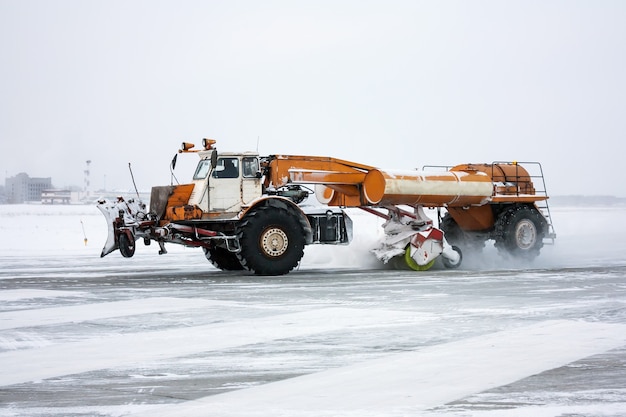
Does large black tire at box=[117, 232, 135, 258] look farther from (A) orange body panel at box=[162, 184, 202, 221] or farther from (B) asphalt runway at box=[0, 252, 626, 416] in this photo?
(B) asphalt runway at box=[0, 252, 626, 416]

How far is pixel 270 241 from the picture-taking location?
18812 mm

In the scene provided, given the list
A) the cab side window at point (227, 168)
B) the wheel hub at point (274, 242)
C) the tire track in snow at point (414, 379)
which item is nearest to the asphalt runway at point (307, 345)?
the tire track in snow at point (414, 379)

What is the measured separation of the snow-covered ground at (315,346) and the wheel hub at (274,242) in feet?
3.97

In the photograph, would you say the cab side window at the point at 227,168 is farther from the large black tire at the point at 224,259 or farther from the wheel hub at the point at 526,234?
the wheel hub at the point at 526,234

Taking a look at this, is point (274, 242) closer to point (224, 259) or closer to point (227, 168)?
point (227, 168)

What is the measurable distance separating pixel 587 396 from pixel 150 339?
485 cm

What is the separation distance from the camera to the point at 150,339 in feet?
32.2

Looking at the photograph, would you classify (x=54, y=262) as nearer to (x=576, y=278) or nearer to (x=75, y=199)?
(x=576, y=278)

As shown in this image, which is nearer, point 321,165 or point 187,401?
point 187,401

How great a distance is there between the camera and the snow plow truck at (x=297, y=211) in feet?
61.9

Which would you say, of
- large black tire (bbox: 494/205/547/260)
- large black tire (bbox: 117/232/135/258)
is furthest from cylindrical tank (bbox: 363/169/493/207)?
large black tire (bbox: 117/232/135/258)

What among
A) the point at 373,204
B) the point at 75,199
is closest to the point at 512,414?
the point at 373,204

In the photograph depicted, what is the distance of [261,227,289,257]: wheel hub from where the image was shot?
18.8 meters

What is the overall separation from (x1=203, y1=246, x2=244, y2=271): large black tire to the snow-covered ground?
2.96 m
